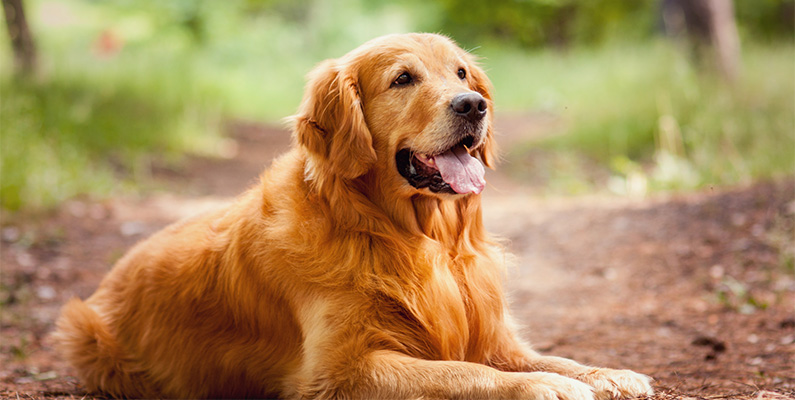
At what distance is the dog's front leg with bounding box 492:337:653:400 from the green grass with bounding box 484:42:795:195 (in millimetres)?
4201

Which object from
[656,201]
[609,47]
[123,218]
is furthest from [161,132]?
[609,47]

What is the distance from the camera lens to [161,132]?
10.3 m

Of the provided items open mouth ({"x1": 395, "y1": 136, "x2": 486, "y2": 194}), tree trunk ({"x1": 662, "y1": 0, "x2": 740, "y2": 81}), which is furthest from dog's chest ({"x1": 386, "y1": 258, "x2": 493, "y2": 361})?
tree trunk ({"x1": 662, "y1": 0, "x2": 740, "y2": 81})

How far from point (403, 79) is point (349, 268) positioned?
2.80 feet

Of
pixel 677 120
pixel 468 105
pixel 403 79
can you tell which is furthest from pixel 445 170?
pixel 677 120

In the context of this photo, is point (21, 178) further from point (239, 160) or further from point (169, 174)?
point (239, 160)

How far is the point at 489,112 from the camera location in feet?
10.5

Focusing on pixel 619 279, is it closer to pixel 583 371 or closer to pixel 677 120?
pixel 583 371

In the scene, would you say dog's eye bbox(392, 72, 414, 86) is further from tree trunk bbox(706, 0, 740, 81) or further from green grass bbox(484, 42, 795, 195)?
tree trunk bbox(706, 0, 740, 81)

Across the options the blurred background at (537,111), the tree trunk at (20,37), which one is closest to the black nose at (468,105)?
the blurred background at (537,111)

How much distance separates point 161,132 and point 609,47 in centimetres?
1004

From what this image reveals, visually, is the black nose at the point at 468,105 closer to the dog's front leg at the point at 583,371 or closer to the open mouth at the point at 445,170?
the open mouth at the point at 445,170

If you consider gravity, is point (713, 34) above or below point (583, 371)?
above

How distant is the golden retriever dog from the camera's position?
8.75ft
